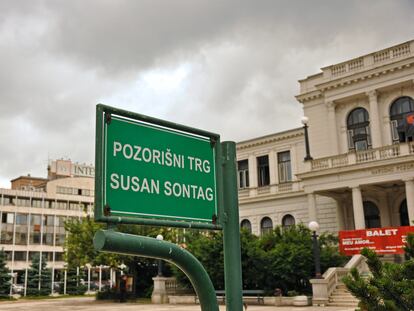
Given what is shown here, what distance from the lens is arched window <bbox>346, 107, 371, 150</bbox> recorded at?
3438 centimetres

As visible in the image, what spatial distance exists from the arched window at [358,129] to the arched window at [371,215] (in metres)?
3.84

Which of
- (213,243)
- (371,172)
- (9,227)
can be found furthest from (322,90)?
(9,227)

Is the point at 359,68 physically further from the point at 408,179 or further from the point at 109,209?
the point at 109,209

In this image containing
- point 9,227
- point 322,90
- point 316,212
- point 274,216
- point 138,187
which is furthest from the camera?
point 9,227

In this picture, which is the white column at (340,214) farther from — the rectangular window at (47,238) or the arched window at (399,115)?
the rectangular window at (47,238)

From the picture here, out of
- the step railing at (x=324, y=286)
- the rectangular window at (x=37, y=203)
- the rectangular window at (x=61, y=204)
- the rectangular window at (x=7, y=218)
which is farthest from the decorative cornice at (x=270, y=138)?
the rectangular window at (x=61, y=204)

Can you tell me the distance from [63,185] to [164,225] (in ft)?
293

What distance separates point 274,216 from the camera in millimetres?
39406

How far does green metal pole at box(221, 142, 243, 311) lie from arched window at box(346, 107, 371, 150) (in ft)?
107

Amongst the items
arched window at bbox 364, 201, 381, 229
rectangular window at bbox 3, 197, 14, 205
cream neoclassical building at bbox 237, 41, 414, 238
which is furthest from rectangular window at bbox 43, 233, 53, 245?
arched window at bbox 364, 201, 381, 229

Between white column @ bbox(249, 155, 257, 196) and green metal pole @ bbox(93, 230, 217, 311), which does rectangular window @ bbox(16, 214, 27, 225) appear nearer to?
white column @ bbox(249, 155, 257, 196)

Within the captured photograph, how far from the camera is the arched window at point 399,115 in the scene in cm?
3231

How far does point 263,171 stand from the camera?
41.4m

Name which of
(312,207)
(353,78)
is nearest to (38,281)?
(312,207)
